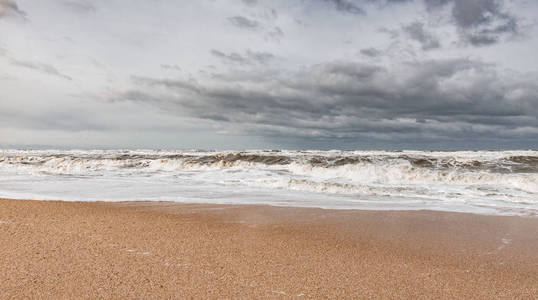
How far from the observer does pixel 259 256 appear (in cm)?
371

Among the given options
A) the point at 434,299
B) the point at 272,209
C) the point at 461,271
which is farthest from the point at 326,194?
the point at 434,299

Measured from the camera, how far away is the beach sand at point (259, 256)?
112 inches

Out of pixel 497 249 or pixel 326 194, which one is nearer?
pixel 497 249

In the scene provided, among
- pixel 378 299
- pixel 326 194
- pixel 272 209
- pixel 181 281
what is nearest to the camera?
pixel 378 299

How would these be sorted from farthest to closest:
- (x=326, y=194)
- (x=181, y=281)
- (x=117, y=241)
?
(x=326, y=194), (x=117, y=241), (x=181, y=281)

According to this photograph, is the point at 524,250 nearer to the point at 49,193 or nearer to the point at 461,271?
the point at 461,271

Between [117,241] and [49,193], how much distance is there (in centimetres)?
625

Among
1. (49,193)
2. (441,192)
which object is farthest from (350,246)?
(49,193)

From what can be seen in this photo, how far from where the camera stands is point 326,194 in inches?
387

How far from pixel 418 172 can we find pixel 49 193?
13.4 m

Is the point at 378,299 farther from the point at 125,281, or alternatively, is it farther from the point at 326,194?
the point at 326,194

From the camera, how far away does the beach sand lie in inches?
112

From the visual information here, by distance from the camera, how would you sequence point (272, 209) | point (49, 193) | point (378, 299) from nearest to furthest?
1. point (378, 299)
2. point (272, 209)
3. point (49, 193)

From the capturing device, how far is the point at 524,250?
4.27 m
